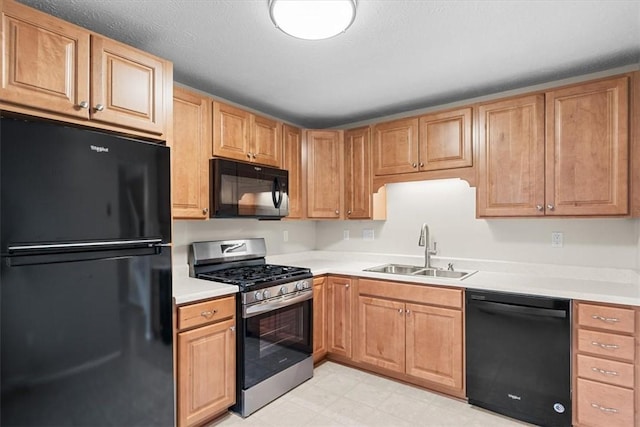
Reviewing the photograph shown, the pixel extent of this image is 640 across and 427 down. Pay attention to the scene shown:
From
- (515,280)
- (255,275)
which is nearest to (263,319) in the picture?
(255,275)

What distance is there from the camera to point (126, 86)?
184 cm

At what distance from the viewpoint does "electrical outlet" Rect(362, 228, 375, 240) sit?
3.72m

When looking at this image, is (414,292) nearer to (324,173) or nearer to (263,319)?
(263,319)

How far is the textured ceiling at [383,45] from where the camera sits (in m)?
1.77

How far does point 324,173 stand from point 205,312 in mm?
1837

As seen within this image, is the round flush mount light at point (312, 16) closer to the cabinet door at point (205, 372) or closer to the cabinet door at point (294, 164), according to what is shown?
the cabinet door at point (294, 164)

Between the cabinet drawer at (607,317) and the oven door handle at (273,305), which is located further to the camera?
the oven door handle at (273,305)

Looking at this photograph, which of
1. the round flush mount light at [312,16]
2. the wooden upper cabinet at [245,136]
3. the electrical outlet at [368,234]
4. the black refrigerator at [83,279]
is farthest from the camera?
the electrical outlet at [368,234]

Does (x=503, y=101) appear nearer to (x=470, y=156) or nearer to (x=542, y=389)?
(x=470, y=156)

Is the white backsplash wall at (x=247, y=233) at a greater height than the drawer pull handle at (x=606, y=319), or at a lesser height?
greater

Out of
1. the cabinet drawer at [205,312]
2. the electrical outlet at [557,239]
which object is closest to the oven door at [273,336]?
the cabinet drawer at [205,312]

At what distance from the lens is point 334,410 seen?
8.06ft

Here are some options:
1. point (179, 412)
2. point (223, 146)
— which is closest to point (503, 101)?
point (223, 146)

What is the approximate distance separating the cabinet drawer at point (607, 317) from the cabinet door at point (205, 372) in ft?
7.16
